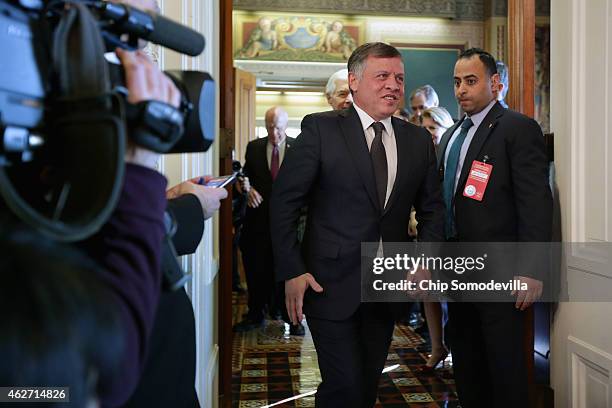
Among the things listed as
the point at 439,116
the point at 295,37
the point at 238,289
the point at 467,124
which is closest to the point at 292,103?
the point at 295,37

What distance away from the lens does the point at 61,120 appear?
619 millimetres

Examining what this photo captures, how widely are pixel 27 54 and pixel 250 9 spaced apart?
8.71 meters

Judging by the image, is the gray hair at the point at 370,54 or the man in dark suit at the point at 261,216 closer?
the gray hair at the point at 370,54

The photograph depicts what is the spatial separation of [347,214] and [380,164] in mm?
248

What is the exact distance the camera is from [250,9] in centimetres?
880

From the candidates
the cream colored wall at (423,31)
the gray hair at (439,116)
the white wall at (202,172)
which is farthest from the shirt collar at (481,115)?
the cream colored wall at (423,31)

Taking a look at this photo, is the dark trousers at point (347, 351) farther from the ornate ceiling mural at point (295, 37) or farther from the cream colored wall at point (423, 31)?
the cream colored wall at point (423, 31)

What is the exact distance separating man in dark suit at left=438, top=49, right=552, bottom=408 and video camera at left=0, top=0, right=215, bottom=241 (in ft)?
6.53

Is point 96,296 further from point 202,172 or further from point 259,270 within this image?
point 259,270

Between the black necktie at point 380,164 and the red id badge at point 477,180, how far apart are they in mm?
459

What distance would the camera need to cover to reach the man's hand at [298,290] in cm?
217

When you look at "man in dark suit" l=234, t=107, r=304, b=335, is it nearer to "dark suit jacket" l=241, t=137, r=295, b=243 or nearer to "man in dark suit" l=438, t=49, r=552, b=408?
"dark suit jacket" l=241, t=137, r=295, b=243

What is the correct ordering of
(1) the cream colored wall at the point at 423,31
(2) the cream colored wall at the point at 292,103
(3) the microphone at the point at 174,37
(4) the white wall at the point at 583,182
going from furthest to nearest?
(2) the cream colored wall at the point at 292,103 < (1) the cream colored wall at the point at 423,31 < (4) the white wall at the point at 583,182 < (3) the microphone at the point at 174,37

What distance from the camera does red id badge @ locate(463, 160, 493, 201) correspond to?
243cm
